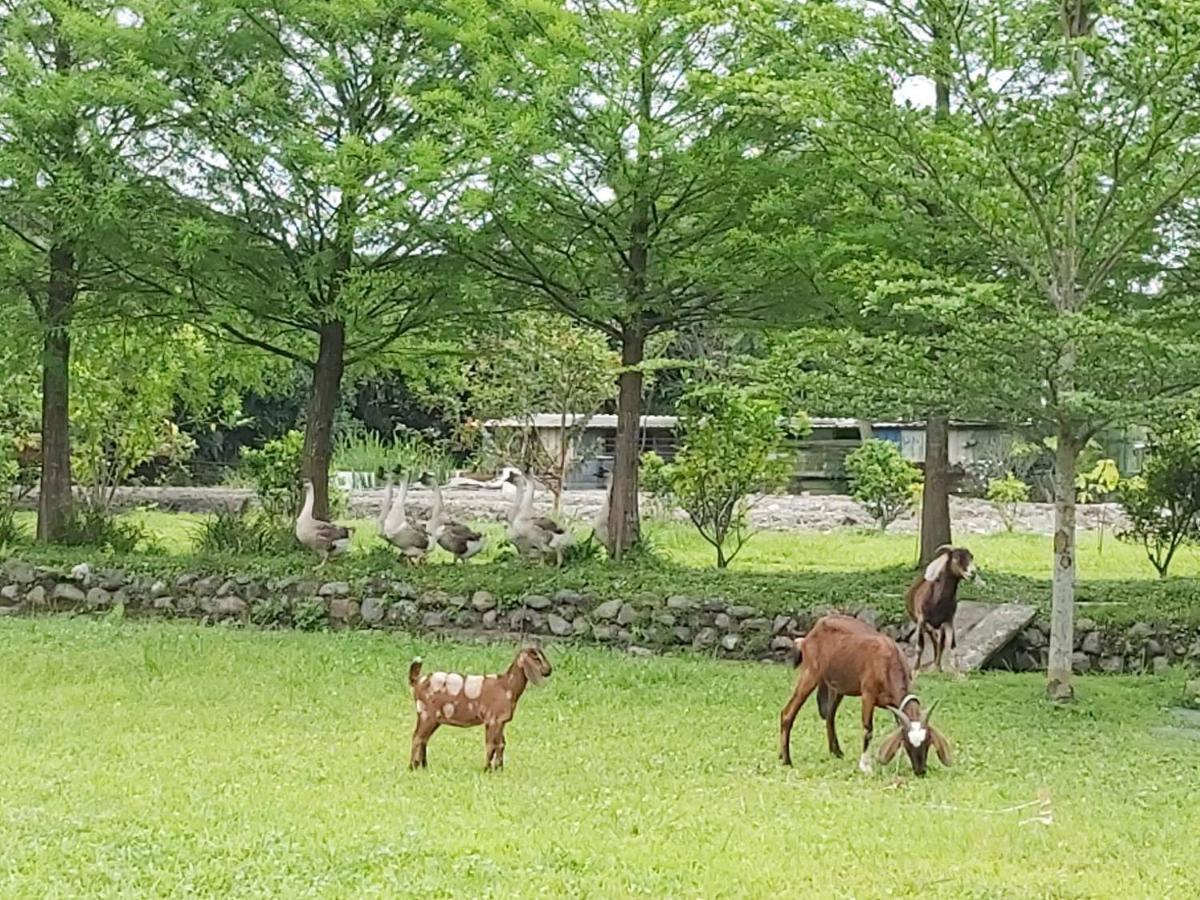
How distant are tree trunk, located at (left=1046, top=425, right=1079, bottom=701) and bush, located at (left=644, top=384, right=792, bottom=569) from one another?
4.40 m

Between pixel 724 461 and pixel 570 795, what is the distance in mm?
7094

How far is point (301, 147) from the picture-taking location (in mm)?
9594

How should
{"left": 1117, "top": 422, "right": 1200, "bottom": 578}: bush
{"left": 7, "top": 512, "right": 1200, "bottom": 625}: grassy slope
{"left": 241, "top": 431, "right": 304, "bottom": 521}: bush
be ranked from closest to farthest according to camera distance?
{"left": 7, "top": 512, "right": 1200, "bottom": 625}: grassy slope < {"left": 1117, "top": 422, "right": 1200, "bottom": 578}: bush < {"left": 241, "top": 431, "right": 304, "bottom": 521}: bush

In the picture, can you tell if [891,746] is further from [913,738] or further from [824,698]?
[824,698]

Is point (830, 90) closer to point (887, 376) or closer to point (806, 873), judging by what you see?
point (887, 376)

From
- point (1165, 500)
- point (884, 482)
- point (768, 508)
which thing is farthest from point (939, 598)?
point (768, 508)

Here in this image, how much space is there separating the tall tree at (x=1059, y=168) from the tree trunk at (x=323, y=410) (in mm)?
5440

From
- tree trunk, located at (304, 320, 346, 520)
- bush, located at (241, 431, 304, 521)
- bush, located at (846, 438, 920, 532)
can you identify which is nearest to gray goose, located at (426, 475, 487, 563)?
tree trunk, located at (304, 320, 346, 520)

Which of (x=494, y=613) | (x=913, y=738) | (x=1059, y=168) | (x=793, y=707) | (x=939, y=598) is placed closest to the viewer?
(x=913, y=738)

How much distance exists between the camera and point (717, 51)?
944cm

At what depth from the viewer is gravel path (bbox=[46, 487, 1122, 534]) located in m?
17.9

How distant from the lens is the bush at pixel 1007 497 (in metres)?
17.7

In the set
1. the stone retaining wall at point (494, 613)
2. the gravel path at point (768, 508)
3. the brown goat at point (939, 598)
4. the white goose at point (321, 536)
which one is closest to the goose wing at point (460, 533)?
the white goose at point (321, 536)

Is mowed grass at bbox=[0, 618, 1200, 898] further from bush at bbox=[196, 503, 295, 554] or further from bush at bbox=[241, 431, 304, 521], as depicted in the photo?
bush at bbox=[241, 431, 304, 521]
